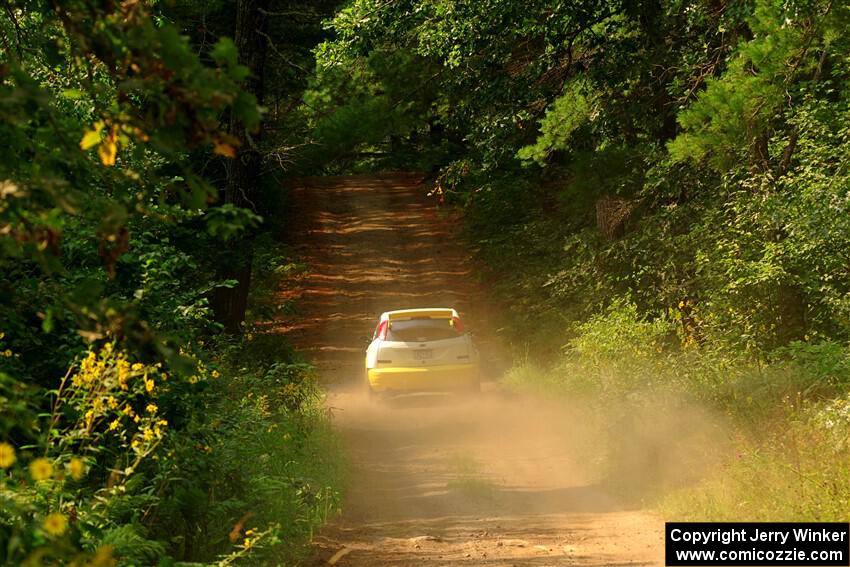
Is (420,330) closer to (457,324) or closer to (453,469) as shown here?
(457,324)

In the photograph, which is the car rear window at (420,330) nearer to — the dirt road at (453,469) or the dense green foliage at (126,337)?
the dirt road at (453,469)

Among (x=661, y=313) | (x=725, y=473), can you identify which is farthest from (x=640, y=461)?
(x=661, y=313)

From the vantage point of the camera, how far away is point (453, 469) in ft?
45.5

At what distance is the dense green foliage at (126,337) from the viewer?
338cm

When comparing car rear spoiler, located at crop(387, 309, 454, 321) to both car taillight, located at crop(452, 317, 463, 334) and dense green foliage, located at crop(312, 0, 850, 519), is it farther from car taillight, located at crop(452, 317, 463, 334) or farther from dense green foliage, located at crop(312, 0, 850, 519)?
dense green foliage, located at crop(312, 0, 850, 519)

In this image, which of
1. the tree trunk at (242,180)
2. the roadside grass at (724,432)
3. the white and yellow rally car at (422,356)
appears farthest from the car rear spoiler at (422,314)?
the roadside grass at (724,432)

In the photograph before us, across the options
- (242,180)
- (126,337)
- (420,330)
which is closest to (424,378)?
(420,330)

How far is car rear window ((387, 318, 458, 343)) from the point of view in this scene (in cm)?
1906

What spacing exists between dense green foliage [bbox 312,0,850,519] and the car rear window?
212 cm

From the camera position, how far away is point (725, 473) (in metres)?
10.6

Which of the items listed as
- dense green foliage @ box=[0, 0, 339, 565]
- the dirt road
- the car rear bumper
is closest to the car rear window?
the car rear bumper

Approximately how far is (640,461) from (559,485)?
102cm

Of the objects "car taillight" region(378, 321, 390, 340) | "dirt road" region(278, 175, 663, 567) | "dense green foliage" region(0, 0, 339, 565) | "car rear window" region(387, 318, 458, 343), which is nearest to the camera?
"dense green foliage" region(0, 0, 339, 565)

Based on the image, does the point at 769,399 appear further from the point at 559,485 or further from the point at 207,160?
the point at 207,160
